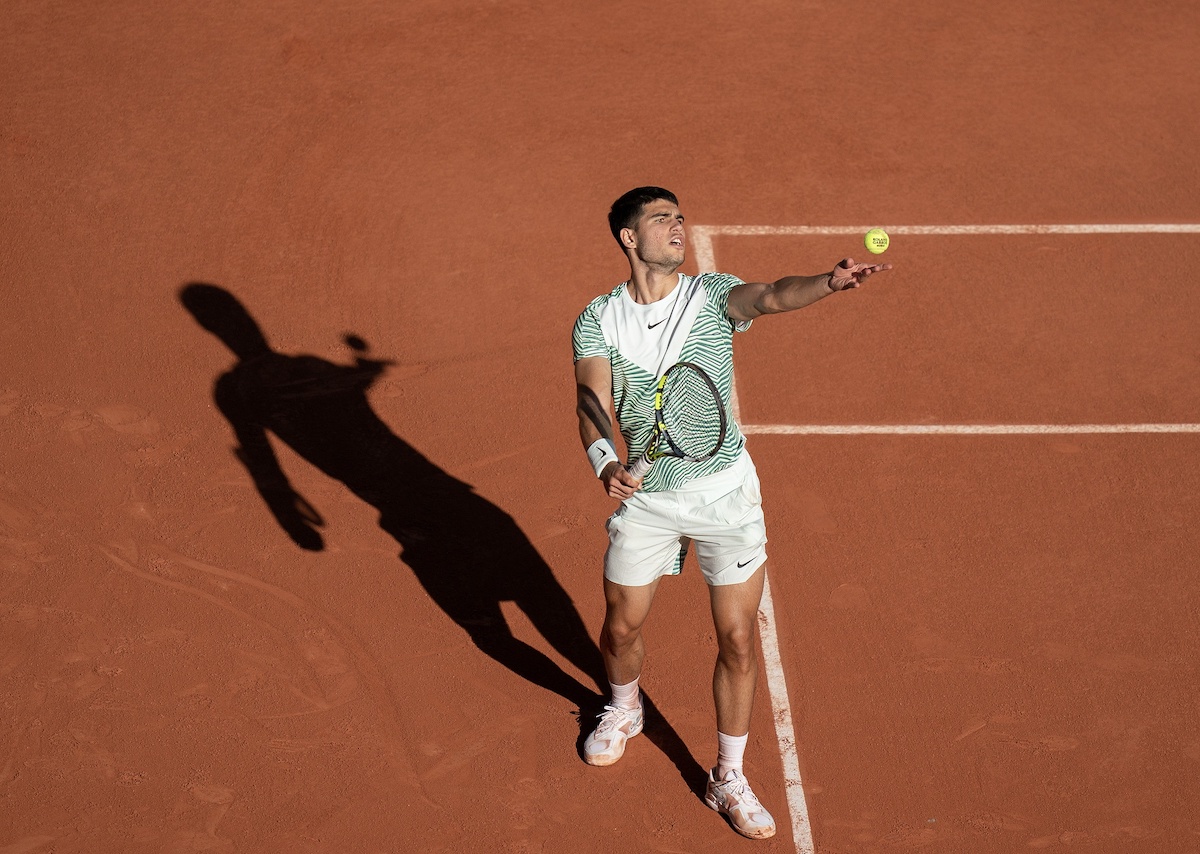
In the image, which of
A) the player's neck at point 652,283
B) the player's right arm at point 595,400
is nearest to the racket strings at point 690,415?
the player's right arm at point 595,400

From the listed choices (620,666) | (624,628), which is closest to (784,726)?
(620,666)

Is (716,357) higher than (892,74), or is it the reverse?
(892,74)

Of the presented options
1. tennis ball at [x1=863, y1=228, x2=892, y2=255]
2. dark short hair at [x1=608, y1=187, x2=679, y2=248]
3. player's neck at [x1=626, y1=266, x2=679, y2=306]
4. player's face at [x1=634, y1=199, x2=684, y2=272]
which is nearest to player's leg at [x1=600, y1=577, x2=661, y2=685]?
player's neck at [x1=626, y1=266, x2=679, y2=306]

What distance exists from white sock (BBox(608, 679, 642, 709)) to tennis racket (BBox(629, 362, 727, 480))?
137 centimetres

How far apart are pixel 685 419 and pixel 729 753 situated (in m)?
1.66

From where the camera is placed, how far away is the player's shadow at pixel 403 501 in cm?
691

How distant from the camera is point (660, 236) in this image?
5.48m

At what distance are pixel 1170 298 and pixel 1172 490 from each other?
6.73 ft

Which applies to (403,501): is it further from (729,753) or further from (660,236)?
(660,236)

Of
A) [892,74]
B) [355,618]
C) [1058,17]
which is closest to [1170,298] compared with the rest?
[892,74]

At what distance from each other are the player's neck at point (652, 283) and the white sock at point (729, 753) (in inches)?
80.9

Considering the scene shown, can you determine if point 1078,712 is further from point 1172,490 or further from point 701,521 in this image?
point 701,521

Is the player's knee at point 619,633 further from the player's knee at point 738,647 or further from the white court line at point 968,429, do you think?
the white court line at point 968,429

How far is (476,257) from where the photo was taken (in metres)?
9.56
